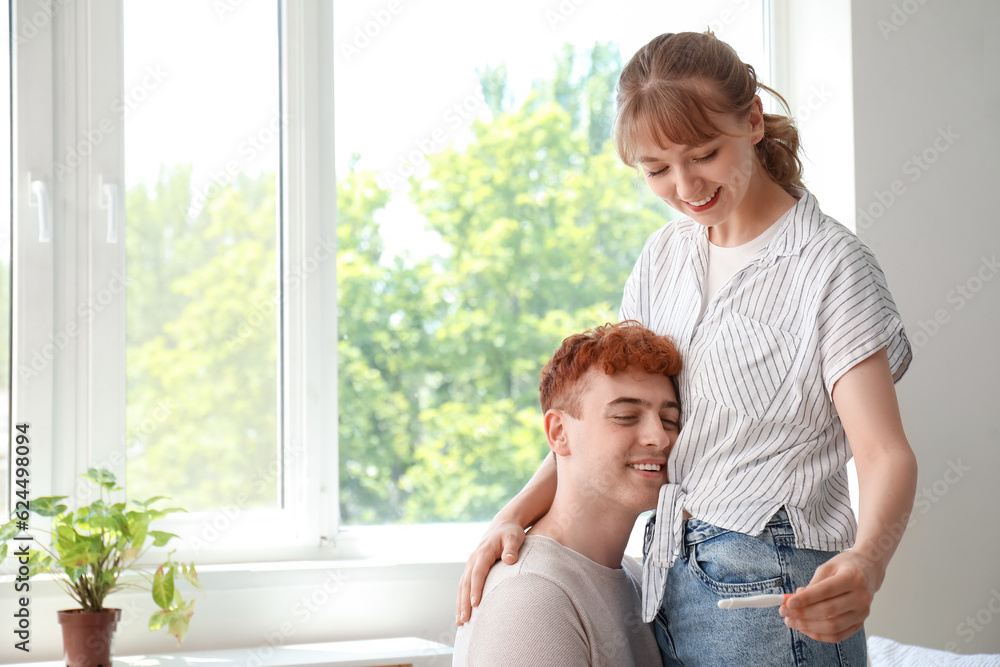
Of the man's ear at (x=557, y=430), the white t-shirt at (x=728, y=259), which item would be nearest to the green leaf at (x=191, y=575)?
the man's ear at (x=557, y=430)

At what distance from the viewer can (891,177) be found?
2.09m

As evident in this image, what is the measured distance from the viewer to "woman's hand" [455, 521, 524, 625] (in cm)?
121

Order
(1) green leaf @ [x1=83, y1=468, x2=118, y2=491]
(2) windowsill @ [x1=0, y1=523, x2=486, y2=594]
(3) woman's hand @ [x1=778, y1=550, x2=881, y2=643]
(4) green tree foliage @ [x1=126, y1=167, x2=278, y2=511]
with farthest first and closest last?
(4) green tree foliage @ [x1=126, y1=167, x2=278, y2=511] < (2) windowsill @ [x1=0, y1=523, x2=486, y2=594] < (1) green leaf @ [x1=83, y1=468, x2=118, y2=491] < (3) woman's hand @ [x1=778, y1=550, x2=881, y2=643]

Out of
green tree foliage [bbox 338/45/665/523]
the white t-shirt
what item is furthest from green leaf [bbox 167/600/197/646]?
the white t-shirt

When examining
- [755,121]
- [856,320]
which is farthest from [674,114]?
[856,320]

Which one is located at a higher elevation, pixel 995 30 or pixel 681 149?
pixel 995 30

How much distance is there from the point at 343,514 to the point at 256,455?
0.88 ft

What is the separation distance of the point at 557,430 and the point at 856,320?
0.49m

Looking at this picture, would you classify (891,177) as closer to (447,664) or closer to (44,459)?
(447,664)

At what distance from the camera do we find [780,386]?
1107 millimetres

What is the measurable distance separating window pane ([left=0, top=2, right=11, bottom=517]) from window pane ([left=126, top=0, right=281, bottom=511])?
252 mm

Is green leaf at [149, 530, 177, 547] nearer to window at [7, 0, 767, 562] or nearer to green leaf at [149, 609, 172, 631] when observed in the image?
green leaf at [149, 609, 172, 631]

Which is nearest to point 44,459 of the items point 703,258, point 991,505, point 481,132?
point 481,132

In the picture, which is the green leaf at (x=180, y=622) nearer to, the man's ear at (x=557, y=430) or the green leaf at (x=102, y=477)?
the green leaf at (x=102, y=477)
